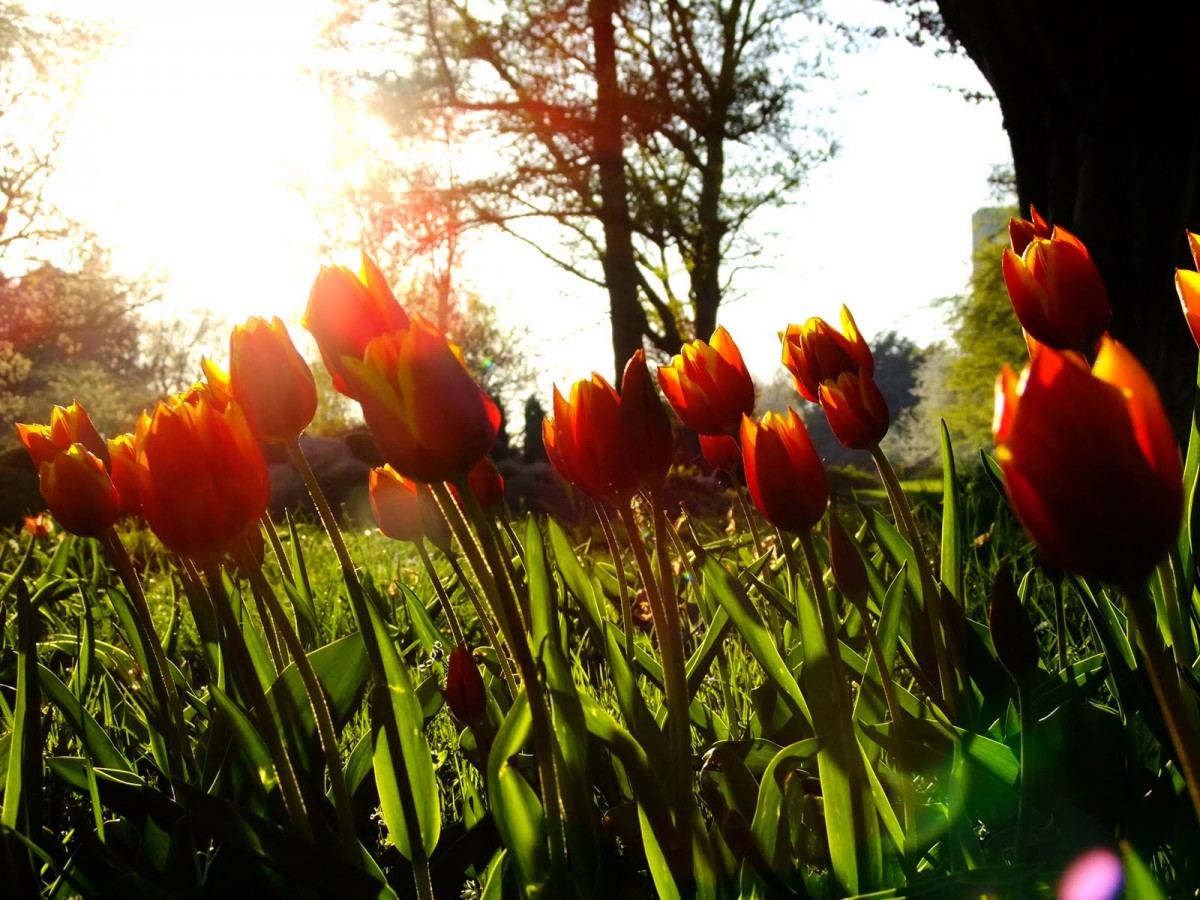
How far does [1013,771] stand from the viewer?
84cm

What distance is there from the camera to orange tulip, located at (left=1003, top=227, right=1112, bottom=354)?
1.06 meters

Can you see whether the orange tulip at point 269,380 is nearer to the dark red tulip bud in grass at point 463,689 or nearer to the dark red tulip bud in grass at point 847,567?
the dark red tulip bud in grass at point 463,689

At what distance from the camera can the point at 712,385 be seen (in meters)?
1.13

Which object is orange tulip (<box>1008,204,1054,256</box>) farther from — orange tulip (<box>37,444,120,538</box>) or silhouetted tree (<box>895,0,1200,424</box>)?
silhouetted tree (<box>895,0,1200,424</box>)

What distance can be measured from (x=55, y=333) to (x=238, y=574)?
1002 inches

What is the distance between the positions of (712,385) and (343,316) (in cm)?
52

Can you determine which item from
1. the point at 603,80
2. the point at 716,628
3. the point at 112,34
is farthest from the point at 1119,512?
the point at 112,34

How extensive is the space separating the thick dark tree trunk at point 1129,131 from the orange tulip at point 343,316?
3.48 metres

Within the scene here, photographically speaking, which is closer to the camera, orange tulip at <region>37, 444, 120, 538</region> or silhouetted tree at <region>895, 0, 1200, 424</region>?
orange tulip at <region>37, 444, 120, 538</region>

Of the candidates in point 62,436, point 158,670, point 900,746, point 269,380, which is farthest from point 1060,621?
point 62,436

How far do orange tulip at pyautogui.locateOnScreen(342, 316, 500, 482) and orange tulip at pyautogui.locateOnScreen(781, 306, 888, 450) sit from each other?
539mm

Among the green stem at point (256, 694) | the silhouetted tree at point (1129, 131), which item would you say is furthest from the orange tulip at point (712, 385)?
the silhouetted tree at point (1129, 131)

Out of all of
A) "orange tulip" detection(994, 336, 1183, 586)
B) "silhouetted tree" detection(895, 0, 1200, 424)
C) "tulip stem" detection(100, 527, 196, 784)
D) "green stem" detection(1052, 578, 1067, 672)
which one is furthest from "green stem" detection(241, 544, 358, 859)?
"silhouetted tree" detection(895, 0, 1200, 424)

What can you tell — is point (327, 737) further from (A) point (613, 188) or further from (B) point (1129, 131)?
(A) point (613, 188)
